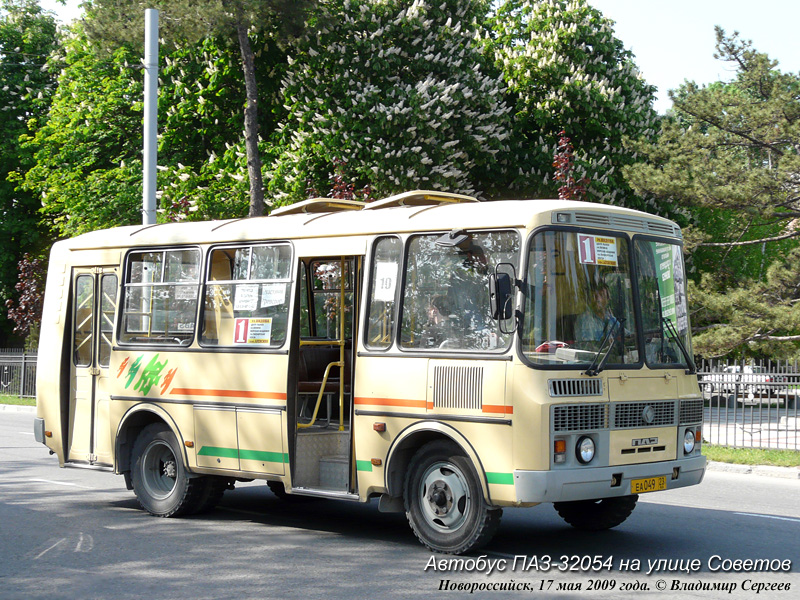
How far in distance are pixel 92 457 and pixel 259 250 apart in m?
3.35

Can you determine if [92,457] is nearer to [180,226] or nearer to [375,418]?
[180,226]

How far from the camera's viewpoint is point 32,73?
39.7 m

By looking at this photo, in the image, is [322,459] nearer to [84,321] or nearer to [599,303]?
[599,303]

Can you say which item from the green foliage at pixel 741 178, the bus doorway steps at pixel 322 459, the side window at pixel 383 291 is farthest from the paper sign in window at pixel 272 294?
the green foliage at pixel 741 178

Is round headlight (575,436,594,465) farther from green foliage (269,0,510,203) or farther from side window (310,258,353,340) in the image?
green foliage (269,0,510,203)

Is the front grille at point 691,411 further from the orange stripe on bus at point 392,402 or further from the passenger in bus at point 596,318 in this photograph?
the orange stripe on bus at point 392,402

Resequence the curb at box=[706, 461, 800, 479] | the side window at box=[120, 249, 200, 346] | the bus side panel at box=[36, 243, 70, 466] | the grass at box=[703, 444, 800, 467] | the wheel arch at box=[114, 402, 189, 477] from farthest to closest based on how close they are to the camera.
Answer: the grass at box=[703, 444, 800, 467], the curb at box=[706, 461, 800, 479], the bus side panel at box=[36, 243, 70, 466], the wheel arch at box=[114, 402, 189, 477], the side window at box=[120, 249, 200, 346]

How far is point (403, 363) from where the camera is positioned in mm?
9102

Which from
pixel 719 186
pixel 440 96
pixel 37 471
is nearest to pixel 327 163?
pixel 440 96

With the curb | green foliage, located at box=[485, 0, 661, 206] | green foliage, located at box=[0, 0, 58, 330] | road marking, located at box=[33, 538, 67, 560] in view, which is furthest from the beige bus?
green foliage, located at box=[0, 0, 58, 330]

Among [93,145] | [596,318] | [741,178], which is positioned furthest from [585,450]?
[93,145]

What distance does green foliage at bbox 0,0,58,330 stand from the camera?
38406 millimetres

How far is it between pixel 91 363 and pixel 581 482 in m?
6.30

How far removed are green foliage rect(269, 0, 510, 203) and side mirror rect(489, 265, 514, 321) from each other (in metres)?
17.2
